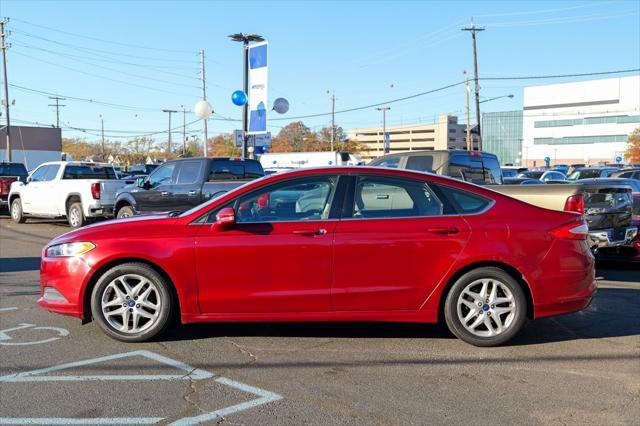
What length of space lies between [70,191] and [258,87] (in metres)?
7.76

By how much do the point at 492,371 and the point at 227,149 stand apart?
101659mm

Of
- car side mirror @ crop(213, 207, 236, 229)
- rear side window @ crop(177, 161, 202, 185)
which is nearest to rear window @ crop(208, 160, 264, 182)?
rear side window @ crop(177, 161, 202, 185)

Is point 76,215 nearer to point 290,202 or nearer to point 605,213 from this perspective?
point 290,202

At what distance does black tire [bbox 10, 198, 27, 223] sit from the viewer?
17.8 m

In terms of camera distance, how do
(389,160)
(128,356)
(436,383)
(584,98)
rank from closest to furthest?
(436,383) < (128,356) < (389,160) < (584,98)

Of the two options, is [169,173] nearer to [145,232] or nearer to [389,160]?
[389,160]

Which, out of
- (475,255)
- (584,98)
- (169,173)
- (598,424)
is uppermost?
(584,98)

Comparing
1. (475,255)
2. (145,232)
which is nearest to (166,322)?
(145,232)

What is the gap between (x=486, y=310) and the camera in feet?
17.4

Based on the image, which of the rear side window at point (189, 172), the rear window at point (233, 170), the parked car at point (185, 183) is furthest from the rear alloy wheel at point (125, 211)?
the rear window at point (233, 170)

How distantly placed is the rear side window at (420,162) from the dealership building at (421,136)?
410ft

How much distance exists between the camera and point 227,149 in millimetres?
104125

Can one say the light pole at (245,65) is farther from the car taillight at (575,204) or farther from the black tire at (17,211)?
the car taillight at (575,204)

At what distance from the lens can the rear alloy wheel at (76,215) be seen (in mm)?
15547
